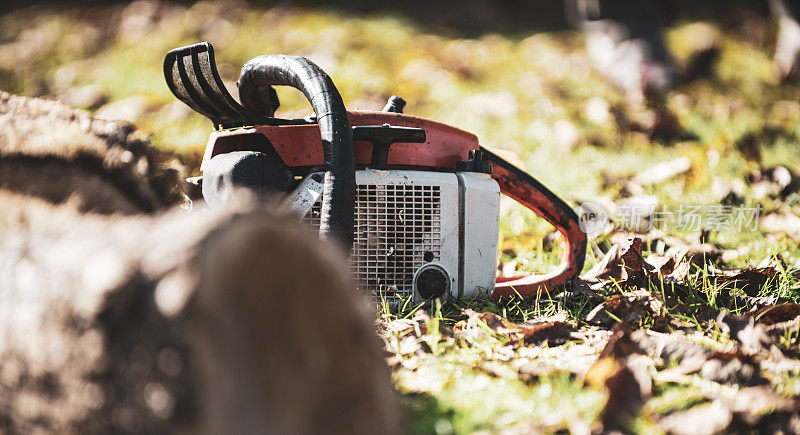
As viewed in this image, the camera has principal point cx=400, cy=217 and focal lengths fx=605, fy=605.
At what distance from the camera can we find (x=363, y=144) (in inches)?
68.0

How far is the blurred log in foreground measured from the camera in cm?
66

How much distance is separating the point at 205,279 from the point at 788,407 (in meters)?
1.03

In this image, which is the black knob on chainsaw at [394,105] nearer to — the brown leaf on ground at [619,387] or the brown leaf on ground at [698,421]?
the brown leaf on ground at [619,387]

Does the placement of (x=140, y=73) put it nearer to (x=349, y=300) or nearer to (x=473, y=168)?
(x=473, y=168)

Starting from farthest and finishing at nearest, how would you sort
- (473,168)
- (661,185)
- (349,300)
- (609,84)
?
(609,84)
(661,185)
(473,168)
(349,300)

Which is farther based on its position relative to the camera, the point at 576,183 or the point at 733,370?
the point at 576,183

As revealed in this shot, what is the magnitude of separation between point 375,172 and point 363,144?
10cm

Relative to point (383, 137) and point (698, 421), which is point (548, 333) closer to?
point (698, 421)

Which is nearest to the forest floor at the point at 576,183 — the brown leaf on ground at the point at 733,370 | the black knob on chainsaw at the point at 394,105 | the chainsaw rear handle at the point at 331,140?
the brown leaf on ground at the point at 733,370

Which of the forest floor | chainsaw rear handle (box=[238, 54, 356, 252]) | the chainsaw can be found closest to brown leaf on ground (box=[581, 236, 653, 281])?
the forest floor

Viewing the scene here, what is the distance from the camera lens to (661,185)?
3066 millimetres

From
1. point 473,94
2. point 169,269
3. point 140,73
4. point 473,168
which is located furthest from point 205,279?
point 140,73

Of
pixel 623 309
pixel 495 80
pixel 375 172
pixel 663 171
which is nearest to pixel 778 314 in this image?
pixel 623 309

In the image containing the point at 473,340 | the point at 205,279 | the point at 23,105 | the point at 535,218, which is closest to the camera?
the point at 205,279
